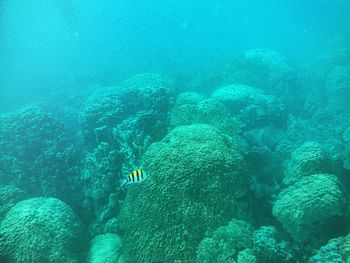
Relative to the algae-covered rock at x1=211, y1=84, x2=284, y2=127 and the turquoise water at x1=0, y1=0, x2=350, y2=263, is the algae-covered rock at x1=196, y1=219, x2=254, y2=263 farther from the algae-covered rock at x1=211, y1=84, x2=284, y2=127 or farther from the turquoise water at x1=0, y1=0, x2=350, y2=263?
the algae-covered rock at x1=211, y1=84, x2=284, y2=127

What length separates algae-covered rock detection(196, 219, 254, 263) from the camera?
4.49 m

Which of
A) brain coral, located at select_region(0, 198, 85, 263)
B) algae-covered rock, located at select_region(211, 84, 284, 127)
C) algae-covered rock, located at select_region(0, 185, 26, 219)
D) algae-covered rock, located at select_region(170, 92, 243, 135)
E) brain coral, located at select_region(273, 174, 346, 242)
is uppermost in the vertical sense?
algae-covered rock, located at select_region(211, 84, 284, 127)

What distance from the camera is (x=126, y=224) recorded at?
5535 mm

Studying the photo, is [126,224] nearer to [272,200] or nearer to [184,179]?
[184,179]

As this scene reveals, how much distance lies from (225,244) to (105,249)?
256 centimetres

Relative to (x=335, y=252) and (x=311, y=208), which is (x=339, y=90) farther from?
(x=335, y=252)

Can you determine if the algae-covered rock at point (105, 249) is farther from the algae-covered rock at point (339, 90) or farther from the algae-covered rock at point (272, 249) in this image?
the algae-covered rock at point (339, 90)

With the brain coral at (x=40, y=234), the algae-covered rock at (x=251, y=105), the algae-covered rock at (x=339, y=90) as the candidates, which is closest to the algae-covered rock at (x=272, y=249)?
the brain coral at (x=40, y=234)

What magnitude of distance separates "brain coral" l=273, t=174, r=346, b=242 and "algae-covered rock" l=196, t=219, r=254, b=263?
0.79 m

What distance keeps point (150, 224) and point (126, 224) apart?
2.21ft

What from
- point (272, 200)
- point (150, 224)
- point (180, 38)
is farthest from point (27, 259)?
point (180, 38)

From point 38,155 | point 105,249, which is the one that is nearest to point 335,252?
point 105,249

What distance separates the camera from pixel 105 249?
533cm

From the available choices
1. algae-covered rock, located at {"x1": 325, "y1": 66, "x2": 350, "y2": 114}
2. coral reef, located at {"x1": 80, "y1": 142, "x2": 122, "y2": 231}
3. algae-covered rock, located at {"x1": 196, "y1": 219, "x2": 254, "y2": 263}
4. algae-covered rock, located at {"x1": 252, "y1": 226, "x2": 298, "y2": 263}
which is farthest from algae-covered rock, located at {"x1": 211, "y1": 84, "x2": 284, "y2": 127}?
algae-covered rock, located at {"x1": 252, "y1": 226, "x2": 298, "y2": 263}
